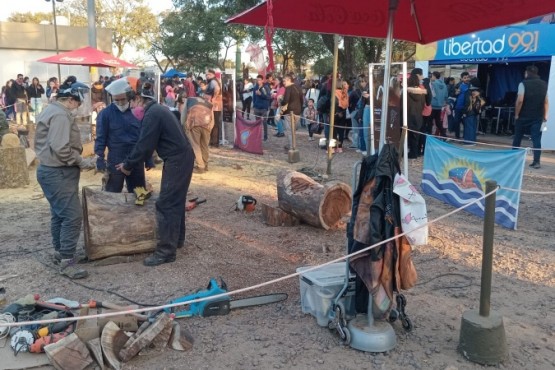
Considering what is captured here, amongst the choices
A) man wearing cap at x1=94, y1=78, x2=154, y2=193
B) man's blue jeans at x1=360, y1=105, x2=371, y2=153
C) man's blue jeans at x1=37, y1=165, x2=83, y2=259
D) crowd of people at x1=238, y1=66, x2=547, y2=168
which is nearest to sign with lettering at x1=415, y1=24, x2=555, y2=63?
crowd of people at x1=238, y1=66, x2=547, y2=168

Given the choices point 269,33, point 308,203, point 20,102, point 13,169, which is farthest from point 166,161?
point 20,102

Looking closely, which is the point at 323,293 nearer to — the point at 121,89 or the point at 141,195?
the point at 141,195

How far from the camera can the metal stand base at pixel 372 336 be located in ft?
12.1

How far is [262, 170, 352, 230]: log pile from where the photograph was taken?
6.37m

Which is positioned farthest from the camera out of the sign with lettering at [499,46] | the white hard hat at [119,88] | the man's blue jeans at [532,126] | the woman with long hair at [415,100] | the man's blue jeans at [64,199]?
the sign with lettering at [499,46]

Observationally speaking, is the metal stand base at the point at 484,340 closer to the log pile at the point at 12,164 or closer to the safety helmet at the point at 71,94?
the safety helmet at the point at 71,94

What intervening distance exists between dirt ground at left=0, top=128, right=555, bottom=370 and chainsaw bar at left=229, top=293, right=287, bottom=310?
Answer: 6 centimetres

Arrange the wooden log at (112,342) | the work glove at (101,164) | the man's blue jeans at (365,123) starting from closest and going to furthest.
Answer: the wooden log at (112,342), the work glove at (101,164), the man's blue jeans at (365,123)

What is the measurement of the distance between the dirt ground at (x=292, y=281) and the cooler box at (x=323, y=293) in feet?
0.36

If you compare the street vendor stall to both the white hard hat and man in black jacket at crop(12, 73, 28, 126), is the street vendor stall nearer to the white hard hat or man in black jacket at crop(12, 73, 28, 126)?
the white hard hat

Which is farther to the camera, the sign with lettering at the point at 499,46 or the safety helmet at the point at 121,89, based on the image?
the sign with lettering at the point at 499,46

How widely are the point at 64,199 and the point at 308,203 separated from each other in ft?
9.24

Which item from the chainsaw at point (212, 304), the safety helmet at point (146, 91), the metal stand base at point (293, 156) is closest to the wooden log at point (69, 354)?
the chainsaw at point (212, 304)

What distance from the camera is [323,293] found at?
4043mm
